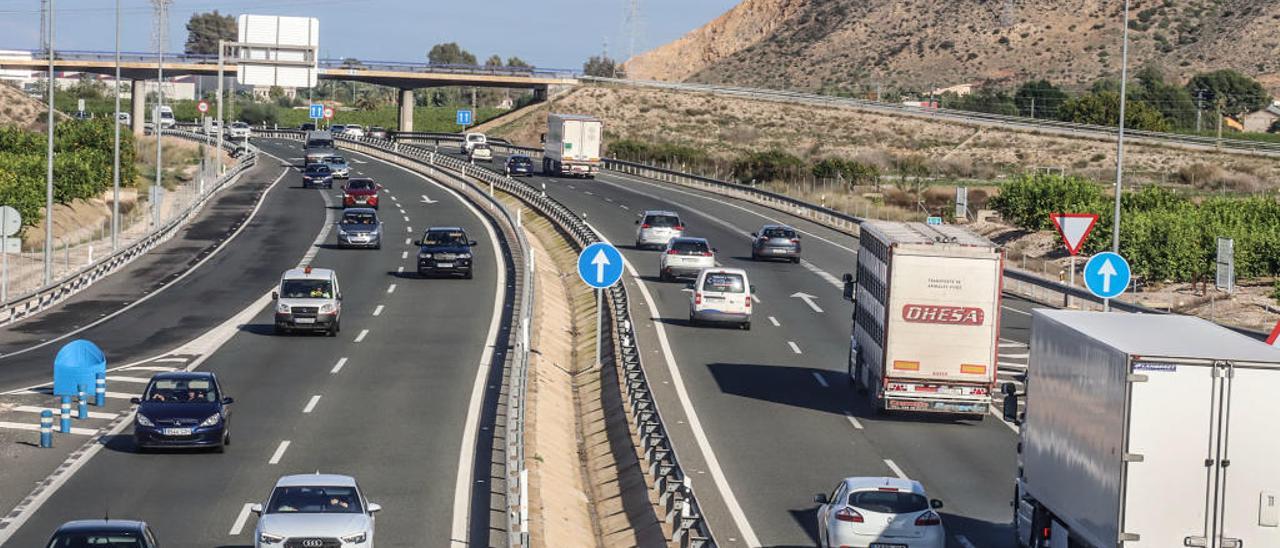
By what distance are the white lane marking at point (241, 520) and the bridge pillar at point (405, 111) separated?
443 ft

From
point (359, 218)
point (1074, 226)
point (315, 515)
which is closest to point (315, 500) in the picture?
point (315, 515)

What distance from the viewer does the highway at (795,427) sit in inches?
1032

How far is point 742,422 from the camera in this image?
111 feet

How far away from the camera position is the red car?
83.1 metres

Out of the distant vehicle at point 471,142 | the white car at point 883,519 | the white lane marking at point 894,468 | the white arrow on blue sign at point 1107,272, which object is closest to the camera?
the white car at point 883,519

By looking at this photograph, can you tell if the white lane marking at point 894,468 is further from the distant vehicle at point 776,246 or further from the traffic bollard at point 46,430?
the distant vehicle at point 776,246

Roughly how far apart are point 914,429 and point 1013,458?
2946 mm

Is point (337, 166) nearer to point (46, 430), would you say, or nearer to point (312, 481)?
point (46, 430)

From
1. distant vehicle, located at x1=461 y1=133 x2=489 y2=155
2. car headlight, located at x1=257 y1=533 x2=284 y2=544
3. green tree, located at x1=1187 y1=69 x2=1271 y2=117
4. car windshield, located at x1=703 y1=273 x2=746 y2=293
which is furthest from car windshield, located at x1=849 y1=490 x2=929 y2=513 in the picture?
green tree, located at x1=1187 y1=69 x2=1271 y2=117

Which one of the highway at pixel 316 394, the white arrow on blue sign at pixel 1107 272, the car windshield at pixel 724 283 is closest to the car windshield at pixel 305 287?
the highway at pixel 316 394

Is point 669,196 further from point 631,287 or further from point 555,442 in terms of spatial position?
point 555,442

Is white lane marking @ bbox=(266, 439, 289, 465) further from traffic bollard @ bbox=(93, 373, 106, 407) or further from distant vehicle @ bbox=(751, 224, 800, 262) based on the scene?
distant vehicle @ bbox=(751, 224, 800, 262)

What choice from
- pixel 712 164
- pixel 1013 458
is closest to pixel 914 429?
pixel 1013 458

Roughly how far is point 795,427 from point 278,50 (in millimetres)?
70184
